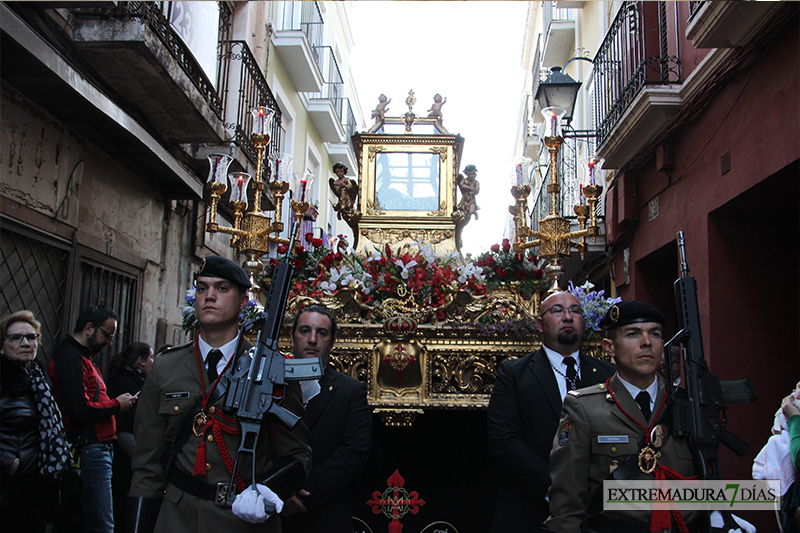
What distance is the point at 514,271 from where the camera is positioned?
14.5 feet

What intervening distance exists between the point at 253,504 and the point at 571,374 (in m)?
1.71

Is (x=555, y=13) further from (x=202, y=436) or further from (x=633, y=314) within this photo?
(x=202, y=436)

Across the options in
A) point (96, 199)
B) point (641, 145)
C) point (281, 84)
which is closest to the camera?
point (96, 199)

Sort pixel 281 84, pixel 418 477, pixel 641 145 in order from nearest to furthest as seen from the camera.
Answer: pixel 418 477, pixel 641 145, pixel 281 84

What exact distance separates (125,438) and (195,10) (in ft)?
13.6

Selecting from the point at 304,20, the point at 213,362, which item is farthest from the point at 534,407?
the point at 304,20

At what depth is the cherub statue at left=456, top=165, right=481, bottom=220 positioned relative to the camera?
500 centimetres

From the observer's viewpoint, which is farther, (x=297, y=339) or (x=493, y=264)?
(x=493, y=264)

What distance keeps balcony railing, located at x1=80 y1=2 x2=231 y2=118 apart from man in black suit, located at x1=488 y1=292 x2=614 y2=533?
3.91m

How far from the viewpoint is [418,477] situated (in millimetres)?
4246

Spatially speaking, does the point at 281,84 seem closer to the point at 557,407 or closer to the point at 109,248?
the point at 109,248

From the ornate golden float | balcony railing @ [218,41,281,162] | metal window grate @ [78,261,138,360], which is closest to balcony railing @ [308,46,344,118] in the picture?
balcony railing @ [218,41,281,162]

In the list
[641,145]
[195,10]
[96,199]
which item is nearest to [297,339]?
[96,199]

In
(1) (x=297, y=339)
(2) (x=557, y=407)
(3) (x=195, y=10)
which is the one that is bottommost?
(2) (x=557, y=407)
